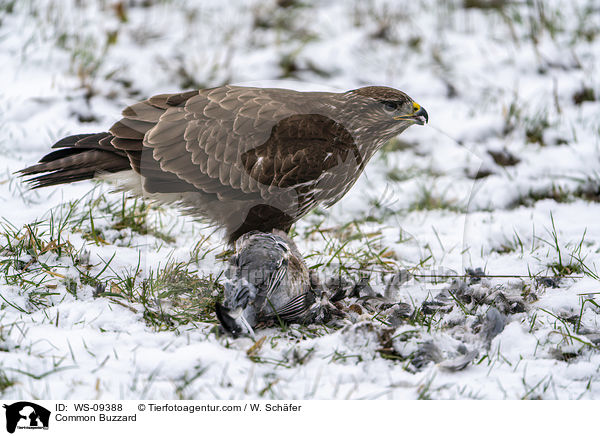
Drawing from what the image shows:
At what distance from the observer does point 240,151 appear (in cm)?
341

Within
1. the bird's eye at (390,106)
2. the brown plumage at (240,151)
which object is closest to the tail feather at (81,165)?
the brown plumage at (240,151)

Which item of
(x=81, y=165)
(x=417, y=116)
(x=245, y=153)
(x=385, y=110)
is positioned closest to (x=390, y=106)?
(x=385, y=110)

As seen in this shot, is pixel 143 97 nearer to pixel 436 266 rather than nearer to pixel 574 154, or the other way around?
pixel 436 266

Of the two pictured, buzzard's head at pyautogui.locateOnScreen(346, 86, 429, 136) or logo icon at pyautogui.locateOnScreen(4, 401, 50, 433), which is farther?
buzzard's head at pyautogui.locateOnScreen(346, 86, 429, 136)

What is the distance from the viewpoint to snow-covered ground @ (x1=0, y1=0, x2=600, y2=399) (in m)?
2.57

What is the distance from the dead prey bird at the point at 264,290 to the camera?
2871mm

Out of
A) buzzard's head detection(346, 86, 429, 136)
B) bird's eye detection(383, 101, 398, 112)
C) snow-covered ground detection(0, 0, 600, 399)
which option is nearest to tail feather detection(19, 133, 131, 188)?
snow-covered ground detection(0, 0, 600, 399)

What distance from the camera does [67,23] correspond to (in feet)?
Answer: 21.3

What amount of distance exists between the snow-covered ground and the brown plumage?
0.31 metres

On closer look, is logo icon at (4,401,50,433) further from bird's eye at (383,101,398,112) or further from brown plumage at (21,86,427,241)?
bird's eye at (383,101,398,112)

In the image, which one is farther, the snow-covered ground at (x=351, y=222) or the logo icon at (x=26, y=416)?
the snow-covered ground at (x=351, y=222)

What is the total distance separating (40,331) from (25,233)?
3.00ft

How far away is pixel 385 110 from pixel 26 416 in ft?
7.79

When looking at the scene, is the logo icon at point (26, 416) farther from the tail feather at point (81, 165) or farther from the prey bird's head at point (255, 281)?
the tail feather at point (81, 165)
